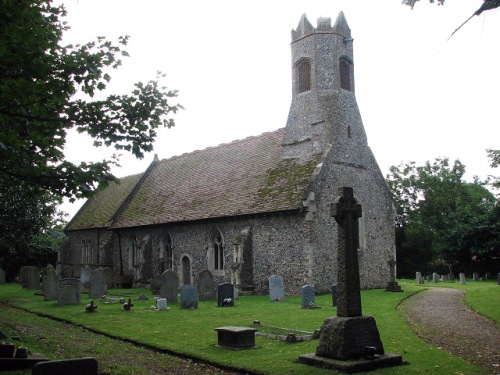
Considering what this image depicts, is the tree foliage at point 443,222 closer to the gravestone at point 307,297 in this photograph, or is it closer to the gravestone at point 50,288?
the gravestone at point 307,297

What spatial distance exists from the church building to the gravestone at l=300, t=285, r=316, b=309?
3.89 m

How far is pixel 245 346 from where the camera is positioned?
9.80m

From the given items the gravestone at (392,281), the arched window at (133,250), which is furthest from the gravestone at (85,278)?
the gravestone at (392,281)

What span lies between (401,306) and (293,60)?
13.9m

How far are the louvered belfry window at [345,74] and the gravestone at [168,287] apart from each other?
501 inches

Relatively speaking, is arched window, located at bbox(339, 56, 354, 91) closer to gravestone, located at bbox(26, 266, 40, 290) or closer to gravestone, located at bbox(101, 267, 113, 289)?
gravestone, located at bbox(101, 267, 113, 289)

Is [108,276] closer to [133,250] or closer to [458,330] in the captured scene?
[133,250]

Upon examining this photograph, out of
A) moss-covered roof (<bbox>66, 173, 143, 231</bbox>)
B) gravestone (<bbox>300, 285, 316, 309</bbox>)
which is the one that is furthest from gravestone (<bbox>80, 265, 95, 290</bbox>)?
gravestone (<bbox>300, 285, 316, 309</bbox>)

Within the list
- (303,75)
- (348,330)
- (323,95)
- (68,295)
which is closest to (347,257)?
(348,330)

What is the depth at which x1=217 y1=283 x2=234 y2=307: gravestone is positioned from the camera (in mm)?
17406

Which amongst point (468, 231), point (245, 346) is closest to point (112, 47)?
point (245, 346)

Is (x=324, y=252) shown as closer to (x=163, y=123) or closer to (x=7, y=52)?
(x=163, y=123)

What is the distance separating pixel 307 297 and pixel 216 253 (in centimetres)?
915

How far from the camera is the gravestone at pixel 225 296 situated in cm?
1741
